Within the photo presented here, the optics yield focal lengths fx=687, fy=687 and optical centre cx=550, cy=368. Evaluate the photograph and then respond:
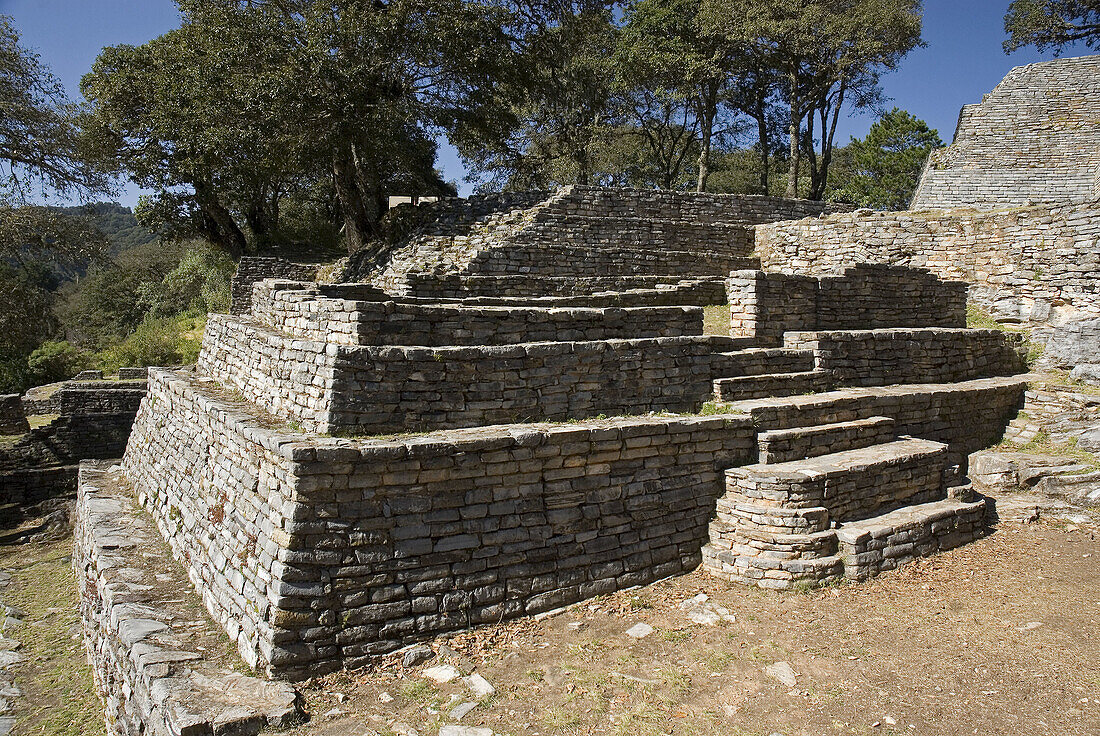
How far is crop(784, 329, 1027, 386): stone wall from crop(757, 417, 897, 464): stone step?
1.04m

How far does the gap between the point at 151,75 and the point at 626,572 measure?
19.7 metres

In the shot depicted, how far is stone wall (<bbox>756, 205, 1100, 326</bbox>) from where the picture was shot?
11484mm

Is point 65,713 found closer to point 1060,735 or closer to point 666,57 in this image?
point 1060,735

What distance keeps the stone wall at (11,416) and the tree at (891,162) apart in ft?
85.9

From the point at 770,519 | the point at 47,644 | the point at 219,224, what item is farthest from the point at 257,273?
the point at 770,519

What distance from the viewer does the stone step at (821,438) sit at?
281 inches

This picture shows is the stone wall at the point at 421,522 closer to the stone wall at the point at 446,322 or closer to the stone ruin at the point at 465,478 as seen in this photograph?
the stone ruin at the point at 465,478

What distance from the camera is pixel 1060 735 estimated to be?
4422 millimetres

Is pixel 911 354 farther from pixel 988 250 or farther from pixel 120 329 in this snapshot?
pixel 120 329

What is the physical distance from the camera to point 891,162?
27.4 m

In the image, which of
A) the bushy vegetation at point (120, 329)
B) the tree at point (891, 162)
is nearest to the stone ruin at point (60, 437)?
A: the bushy vegetation at point (120, 329)

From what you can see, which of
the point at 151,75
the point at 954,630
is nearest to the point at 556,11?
the point at 151,75

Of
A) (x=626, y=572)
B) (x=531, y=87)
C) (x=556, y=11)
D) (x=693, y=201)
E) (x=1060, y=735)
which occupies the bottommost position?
(x=1060, y=735)

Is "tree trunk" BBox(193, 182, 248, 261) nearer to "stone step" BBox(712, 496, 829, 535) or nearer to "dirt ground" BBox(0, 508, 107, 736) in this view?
"dirt ground" BBox(0, 508, 107, 736)
